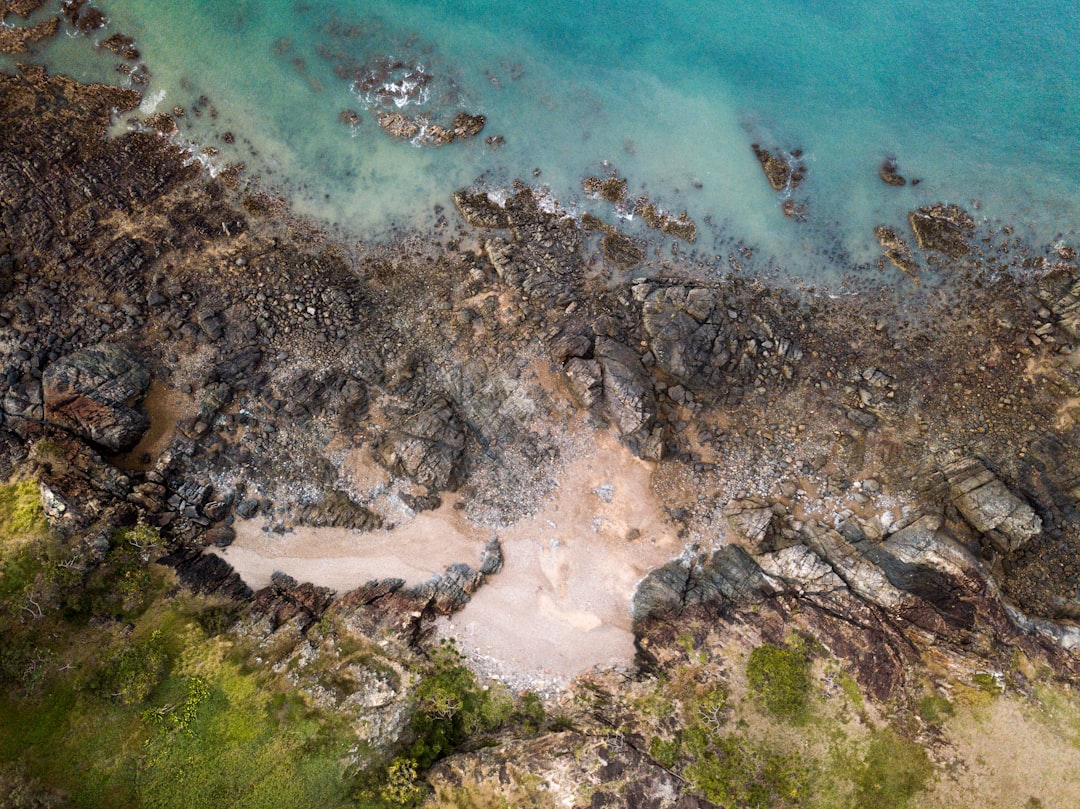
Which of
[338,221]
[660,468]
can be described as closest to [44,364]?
[338,221]

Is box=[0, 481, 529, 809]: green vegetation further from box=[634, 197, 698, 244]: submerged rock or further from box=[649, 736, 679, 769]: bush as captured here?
box=[634, 197, 698, 244]: submerged rock

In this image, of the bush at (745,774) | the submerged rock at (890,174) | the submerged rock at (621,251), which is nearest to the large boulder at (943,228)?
the submerged rock at (890,174)

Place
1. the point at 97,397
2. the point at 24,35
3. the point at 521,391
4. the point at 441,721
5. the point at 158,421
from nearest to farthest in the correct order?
the point at 441,721
the point at 97,397
the point at 158,421
the point at 521,391
the point at 24,35

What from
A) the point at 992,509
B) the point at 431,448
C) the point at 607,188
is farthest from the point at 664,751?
the point at 607,188

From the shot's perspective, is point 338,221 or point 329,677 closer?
point 329,677

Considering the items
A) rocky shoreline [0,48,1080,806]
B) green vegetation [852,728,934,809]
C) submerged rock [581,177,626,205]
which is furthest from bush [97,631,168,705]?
submerged rock [581,177,626,205]

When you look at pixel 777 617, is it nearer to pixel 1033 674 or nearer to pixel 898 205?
pixel 1033 674

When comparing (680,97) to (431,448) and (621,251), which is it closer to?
(621,251)
